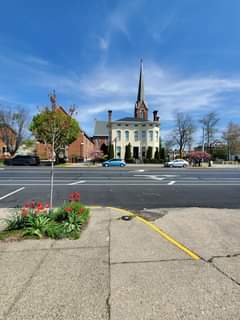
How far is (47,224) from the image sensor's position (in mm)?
4391

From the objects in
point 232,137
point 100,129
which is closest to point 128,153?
point 100,129

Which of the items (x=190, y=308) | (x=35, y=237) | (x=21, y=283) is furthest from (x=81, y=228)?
(x=190, y=308)

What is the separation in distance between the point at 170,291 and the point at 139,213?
3786mm

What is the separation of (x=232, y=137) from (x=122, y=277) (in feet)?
229

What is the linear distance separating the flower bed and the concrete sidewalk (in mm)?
238

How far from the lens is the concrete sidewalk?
2.09 m

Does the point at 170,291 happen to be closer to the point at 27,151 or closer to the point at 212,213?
the point at 212,213

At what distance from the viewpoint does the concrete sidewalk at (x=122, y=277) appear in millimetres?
2090

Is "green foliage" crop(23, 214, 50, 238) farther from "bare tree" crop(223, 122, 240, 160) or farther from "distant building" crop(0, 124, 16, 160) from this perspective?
"bare tree" crop(223, 122, 240, 160)

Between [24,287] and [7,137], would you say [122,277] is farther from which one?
[7,137]

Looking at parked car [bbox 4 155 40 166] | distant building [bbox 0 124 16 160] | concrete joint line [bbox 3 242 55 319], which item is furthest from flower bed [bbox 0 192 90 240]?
distant building [bbox 0 124 16 160]

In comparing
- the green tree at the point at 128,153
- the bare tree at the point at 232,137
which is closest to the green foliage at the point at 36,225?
the green tree at the point at 128,153

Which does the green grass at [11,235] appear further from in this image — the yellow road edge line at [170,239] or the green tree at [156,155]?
the green tree at [156,155]

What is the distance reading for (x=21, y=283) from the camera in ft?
8.43
